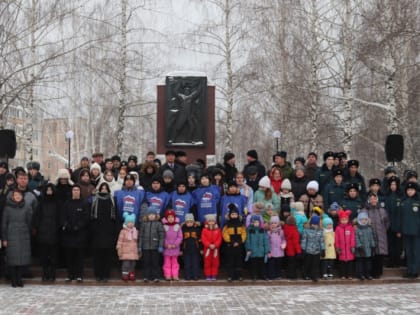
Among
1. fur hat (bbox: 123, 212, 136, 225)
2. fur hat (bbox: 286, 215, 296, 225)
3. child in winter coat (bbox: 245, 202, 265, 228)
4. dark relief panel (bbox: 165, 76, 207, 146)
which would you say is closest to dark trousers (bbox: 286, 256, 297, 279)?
fur hat (bbox: 286, 215, 296, 225)

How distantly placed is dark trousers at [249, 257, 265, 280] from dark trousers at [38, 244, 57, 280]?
354 cm

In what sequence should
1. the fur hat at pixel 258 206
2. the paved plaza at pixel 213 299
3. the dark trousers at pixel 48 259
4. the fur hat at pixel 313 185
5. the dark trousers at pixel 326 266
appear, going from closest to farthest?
the paved plaza at pixel 213 299 < the dark trousers at pixel 48 259 < the fur hat at pixel 258 206 < the dark trousers at pixel 326 266 < the fur hat at pixel 313 185

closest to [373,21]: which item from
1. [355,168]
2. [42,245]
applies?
[355,168]

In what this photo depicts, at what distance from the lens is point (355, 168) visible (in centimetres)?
1169

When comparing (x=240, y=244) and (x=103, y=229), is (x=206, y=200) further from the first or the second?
(x=103, y=229)

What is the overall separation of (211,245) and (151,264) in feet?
3.73

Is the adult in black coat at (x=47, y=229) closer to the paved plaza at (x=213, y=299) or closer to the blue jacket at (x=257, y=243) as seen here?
the paved plaza at (x=213, y=299)

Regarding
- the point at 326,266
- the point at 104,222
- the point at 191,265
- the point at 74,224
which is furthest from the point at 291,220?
the point at 74,224

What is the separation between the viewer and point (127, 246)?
34.0ft

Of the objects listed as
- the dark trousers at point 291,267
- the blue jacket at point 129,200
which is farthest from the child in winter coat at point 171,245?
the dark trousers at point 291,267

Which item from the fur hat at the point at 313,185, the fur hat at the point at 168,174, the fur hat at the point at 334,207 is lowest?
the fur hat at the point at 334,207

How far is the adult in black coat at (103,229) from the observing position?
1039cm

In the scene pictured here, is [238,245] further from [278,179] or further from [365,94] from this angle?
[365,94]

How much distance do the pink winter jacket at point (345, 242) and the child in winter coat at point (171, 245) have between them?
2.93 metres
